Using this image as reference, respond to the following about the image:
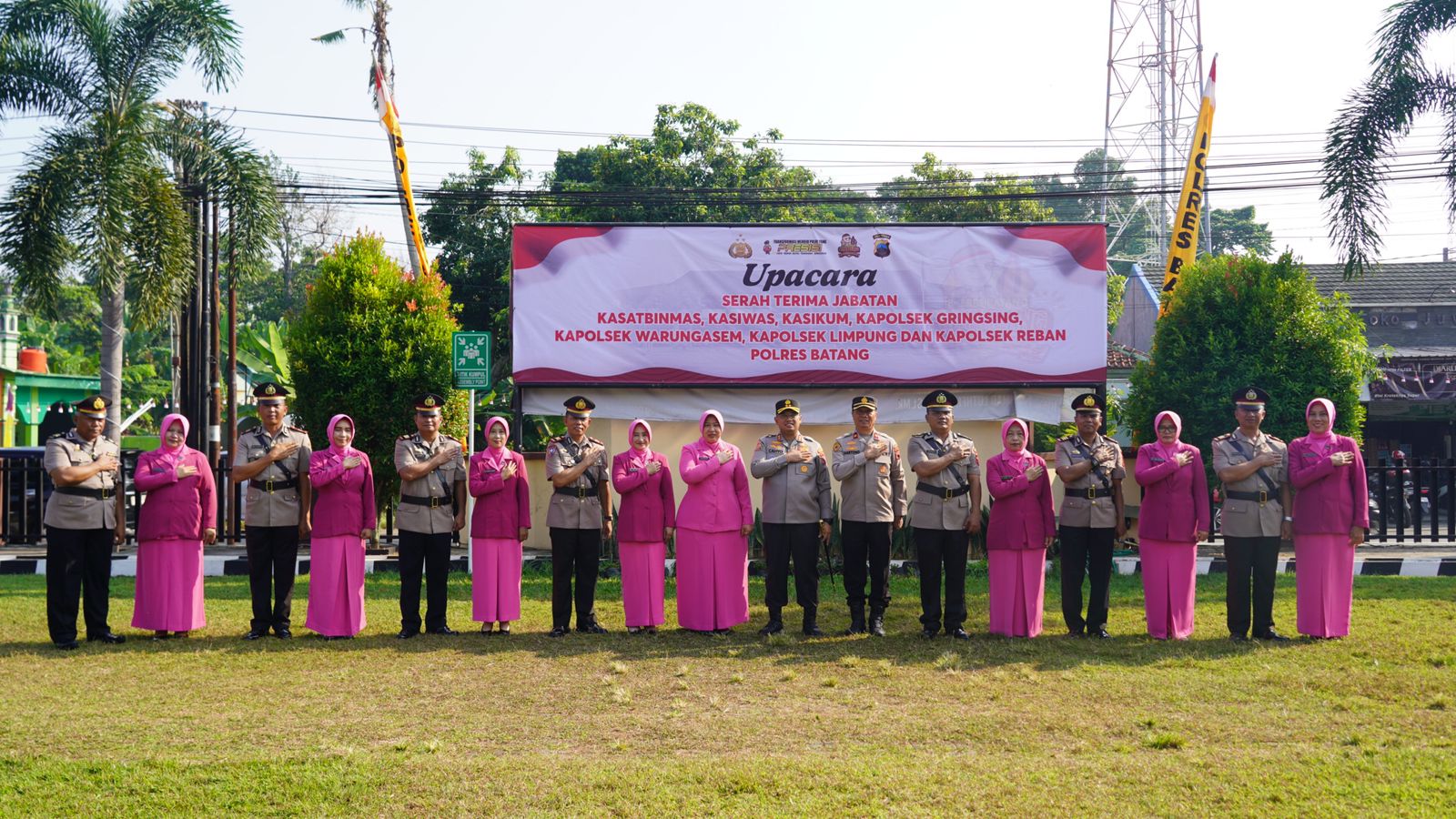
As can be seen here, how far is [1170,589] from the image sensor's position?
868cm

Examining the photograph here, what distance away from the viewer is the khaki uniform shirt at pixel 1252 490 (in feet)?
28.5

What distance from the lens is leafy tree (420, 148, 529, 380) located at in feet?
93.3

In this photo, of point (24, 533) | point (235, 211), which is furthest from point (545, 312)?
point (24, 533)

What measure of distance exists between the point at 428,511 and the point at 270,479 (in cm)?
114

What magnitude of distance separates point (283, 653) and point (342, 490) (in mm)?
1272

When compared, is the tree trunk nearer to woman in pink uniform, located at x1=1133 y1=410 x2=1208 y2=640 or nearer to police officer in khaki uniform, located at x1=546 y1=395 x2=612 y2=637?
police officer in khaki uniform, located at x1=546 y1=395 x2=612 y2=637

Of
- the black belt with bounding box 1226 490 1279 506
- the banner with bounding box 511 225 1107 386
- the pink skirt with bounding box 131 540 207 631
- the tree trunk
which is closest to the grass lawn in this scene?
the pink skirt with bounding box 131 540 207 631

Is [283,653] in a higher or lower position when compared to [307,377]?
lower

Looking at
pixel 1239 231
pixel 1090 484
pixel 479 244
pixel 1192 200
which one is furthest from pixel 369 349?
pixel 1239 231

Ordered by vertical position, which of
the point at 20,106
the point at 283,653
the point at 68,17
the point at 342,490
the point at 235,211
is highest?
the point at 68,17

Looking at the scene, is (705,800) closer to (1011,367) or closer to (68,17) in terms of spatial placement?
(1011,367)

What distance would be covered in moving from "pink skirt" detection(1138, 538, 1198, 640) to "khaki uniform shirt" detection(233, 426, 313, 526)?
6056mm

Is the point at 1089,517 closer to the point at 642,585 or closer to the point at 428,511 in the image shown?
the point at 642,585

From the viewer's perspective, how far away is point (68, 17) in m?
15.1
